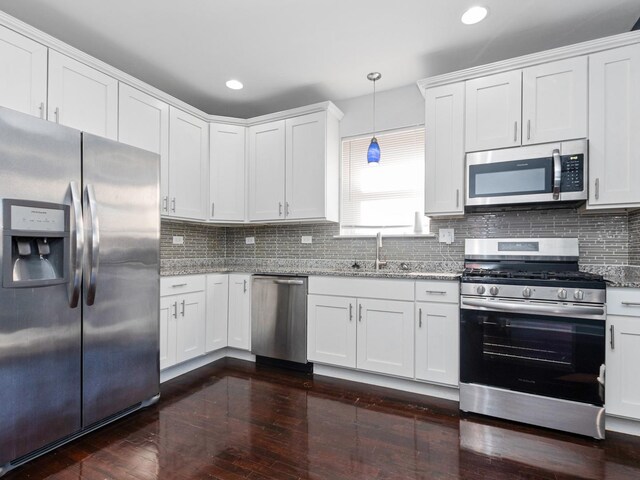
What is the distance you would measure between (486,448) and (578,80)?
97.4 inches

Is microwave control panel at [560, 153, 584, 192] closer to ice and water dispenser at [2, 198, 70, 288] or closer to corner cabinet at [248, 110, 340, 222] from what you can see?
corner cabinet at [248, 110, 340, 222]

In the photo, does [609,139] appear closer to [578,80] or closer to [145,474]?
[578,80]

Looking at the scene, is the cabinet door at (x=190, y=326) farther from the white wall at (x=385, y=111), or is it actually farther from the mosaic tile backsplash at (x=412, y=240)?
the white wall at (x=385, y=111)

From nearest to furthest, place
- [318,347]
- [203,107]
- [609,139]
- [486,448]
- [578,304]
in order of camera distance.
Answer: [486,448], [578,304], [609,139], [318,347], [203,107]

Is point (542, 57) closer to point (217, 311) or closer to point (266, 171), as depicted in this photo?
point (266, 171)

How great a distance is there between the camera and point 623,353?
204 centimetres

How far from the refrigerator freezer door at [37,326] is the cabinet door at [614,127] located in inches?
130

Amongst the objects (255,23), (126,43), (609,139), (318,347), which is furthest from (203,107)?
(609,139)

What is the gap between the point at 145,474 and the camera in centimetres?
171

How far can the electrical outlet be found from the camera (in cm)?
305

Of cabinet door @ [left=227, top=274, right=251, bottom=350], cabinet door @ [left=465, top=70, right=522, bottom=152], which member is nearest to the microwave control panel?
cabinet door @ [left=465, top=70, right=522, bottom=152]

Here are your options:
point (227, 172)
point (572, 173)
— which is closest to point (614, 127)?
point (572, 173)

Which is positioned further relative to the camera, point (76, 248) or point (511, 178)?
point (511, 178)

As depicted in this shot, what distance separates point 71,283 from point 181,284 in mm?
1074
